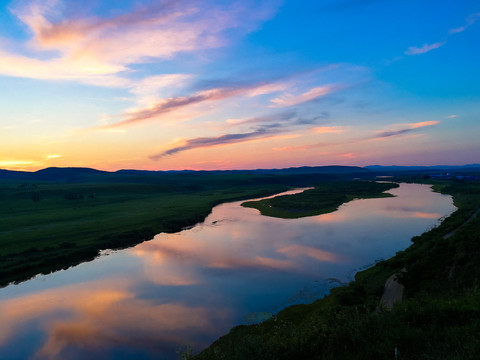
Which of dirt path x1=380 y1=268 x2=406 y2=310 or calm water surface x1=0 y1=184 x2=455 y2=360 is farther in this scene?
dirt path x1=380 y1=268 x2=406 y2=310

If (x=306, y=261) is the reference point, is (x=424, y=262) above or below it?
above

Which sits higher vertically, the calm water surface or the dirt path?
the dirt path

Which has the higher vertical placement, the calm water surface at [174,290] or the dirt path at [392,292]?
the dirt path at [392,292]

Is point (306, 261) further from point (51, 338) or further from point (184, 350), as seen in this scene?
point (51, 338)

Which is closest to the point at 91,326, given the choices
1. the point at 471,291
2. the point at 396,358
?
the point at 396,358

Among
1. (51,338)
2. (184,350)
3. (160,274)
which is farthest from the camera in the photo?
(160,274)

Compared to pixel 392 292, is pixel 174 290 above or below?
below

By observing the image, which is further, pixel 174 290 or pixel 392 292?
pixel 174 290

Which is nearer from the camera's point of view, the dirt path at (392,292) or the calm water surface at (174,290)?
the calm water surface at (174,290)
